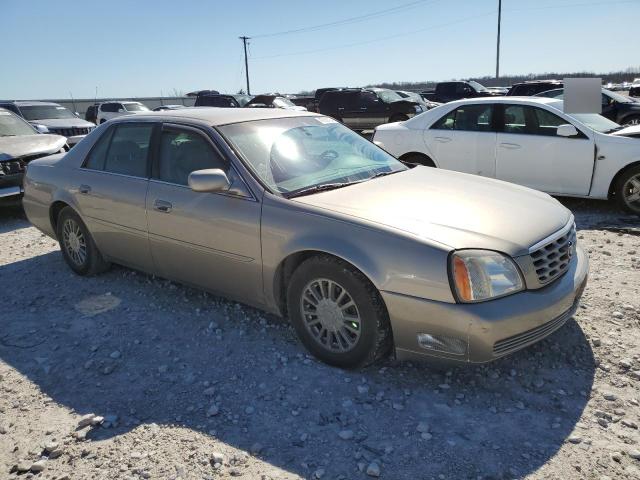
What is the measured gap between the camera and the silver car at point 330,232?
281 centimetres

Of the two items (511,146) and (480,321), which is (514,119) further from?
(480,321)

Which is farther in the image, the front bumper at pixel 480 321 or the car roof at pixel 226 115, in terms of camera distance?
the car roof at pixel 226 115

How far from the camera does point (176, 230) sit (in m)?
3.90

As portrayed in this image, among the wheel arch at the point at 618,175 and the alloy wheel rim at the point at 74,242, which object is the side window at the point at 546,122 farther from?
the alloy wheel rim at the point at 74,242

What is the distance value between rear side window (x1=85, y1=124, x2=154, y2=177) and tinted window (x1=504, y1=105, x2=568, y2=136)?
4886 millimetres

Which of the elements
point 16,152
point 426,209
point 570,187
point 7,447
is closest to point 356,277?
point 426,209

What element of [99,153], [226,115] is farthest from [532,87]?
[99,153]

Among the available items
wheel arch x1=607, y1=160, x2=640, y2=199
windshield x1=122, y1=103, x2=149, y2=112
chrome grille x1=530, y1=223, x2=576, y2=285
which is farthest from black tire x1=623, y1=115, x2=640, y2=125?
windshield x1=122, y1=103, x2=149, y2=112

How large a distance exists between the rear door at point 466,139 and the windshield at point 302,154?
3349mm

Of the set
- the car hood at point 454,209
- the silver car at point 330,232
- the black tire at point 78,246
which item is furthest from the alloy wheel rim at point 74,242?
the car hood at point 454,209

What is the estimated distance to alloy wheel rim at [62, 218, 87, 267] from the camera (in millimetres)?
4965

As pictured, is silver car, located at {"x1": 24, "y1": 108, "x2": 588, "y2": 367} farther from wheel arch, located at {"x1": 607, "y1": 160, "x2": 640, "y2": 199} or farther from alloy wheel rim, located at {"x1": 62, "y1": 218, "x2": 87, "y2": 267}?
wheel arch, located at {"x1": 607, "y1": 160, "x2": 640, "y2": 199}

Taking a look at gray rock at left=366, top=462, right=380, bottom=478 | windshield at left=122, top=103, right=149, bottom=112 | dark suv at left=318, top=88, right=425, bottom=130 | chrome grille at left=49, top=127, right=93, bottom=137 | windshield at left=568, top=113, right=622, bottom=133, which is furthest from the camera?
windshield at left=122, top=103, right=149, bottom=112

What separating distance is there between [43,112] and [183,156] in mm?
12737
